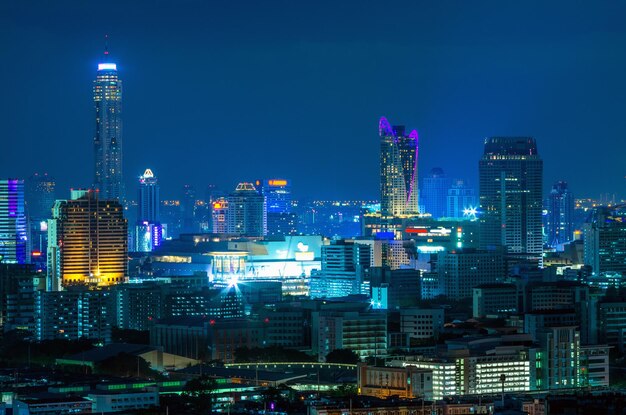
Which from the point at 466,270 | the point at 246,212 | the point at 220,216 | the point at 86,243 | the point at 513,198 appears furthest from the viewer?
the point at 220,216

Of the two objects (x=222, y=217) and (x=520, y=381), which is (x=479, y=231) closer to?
(x=222, y=217)

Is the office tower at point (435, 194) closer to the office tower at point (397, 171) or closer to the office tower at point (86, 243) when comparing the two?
the office tower at point (397, 171)

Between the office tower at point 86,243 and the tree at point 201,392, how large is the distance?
30.4 m

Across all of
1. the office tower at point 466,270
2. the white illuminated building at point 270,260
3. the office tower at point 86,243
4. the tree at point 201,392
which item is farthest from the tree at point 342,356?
the white illuminated building at point 270,260

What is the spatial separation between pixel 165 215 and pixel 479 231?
118ft

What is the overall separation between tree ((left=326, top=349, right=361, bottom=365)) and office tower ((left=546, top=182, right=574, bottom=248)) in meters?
54.2

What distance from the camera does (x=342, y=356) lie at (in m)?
52.4

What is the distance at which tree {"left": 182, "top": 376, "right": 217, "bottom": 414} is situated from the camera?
40.8 meters

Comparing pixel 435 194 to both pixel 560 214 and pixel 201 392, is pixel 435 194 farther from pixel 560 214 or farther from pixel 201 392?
pixel 201 392

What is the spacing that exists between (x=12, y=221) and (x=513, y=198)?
24501 mm

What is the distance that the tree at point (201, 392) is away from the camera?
40781mm

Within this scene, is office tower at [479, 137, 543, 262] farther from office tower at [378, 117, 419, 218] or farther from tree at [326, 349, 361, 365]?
tree at [326, 349, 361, 365]

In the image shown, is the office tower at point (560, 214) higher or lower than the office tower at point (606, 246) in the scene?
higher

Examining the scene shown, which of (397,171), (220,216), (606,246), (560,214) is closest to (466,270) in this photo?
(606,246)
